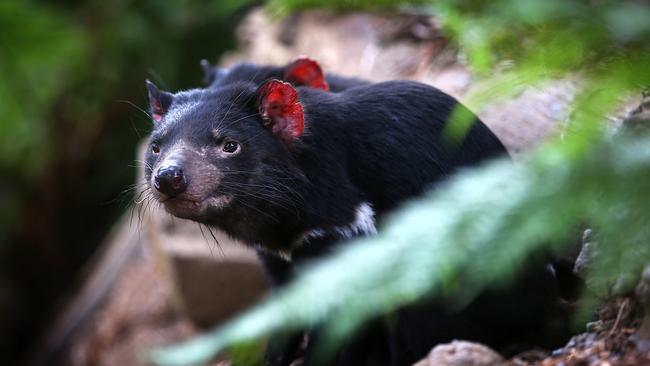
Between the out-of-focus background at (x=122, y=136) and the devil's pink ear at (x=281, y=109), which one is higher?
the devil's pink ear at (x=281, y=109)

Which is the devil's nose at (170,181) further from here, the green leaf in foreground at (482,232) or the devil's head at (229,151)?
the green leaf in foreground at (482,232)

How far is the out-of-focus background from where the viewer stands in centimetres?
545

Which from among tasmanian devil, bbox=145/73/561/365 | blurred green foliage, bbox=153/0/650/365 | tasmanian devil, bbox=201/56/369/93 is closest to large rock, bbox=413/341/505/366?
tasmanian devil, bbox=145/73/561/365

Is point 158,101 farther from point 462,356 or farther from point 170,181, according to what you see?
point 462,356

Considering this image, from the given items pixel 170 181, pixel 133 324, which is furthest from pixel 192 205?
pixel 133 324

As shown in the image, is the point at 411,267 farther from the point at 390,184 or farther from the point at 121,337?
the point at 121,337

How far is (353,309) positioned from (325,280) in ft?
0.27

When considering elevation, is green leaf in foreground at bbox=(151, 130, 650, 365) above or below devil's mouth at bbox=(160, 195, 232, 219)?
above

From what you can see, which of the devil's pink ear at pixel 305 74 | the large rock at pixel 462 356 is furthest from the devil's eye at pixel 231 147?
the large rock at pixel 462 356

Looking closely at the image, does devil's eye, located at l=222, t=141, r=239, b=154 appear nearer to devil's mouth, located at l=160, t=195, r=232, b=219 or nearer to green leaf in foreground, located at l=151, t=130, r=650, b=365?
devil's mouth, located at l=160, t=195, r=232, b=219

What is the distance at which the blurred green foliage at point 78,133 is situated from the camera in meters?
9.02

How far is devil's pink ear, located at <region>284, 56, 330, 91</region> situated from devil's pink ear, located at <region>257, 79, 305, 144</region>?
0.90m

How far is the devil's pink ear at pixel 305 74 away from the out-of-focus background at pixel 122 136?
44 cm

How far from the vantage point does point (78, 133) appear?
10.7 metres
